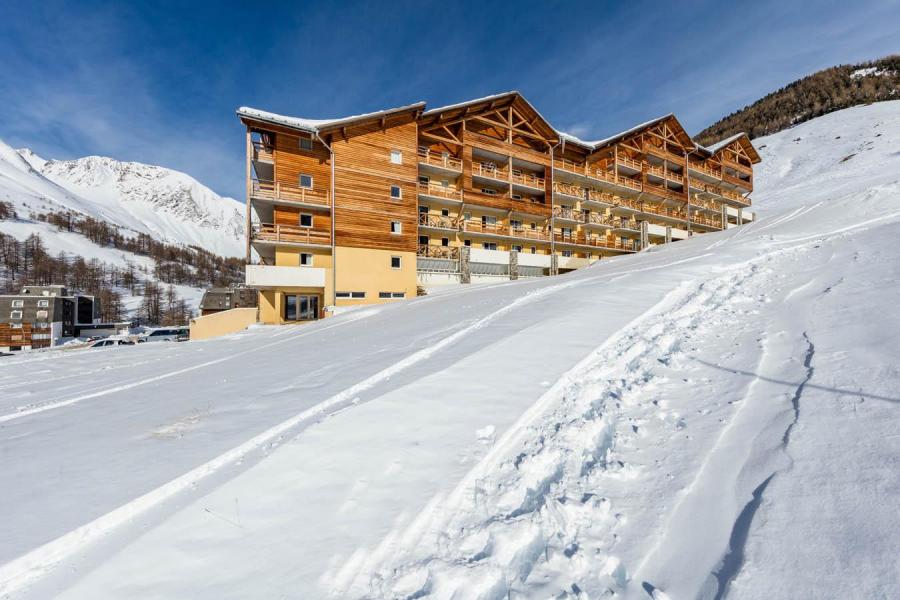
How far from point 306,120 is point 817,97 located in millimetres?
113070

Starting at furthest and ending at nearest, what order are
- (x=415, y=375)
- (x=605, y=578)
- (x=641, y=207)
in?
(x=641, y=207) < (x=415, y=375) < (x=605, y=578)

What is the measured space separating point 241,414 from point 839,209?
1115 inches

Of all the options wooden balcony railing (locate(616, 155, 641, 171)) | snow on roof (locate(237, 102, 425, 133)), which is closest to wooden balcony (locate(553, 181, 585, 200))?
wooden balcony railing (locate(616, 155, 641, 171))

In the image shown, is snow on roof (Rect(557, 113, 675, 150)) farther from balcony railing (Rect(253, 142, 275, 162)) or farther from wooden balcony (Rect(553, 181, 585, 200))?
balcony railing (Rect(253, 142, 275, 162))

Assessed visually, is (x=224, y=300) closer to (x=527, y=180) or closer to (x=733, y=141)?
(x=527, y=180)

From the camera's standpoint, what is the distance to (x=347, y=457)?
11.3 ft

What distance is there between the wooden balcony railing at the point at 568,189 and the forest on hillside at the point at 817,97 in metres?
74.2

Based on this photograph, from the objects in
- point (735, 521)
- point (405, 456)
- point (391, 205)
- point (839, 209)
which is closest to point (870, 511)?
point (735, 521)

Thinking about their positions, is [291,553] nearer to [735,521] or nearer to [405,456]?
[405,456]

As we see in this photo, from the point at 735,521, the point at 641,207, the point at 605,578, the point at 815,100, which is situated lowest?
the point at 605,578

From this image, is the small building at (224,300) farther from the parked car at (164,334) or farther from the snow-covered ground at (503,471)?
the snow-covered ground at (503,471)

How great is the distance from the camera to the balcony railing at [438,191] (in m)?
25.6

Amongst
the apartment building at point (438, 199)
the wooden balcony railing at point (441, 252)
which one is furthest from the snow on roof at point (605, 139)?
the wooden balcony railing at point (441, 252)

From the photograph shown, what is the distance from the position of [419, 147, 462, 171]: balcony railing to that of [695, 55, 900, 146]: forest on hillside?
86.6m
